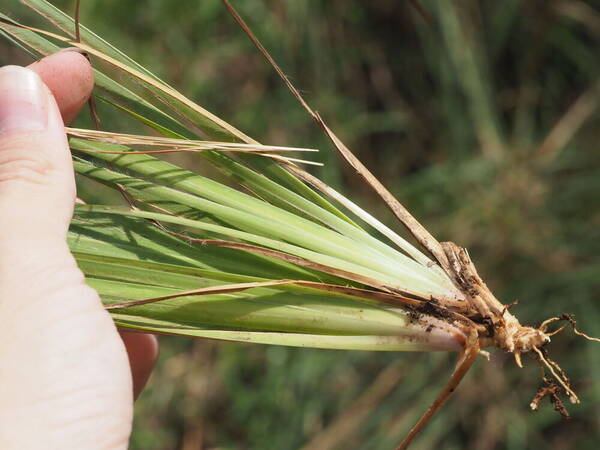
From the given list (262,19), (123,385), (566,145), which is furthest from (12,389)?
(566,145)

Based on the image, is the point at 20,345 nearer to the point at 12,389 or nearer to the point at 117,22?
the point at 12,389

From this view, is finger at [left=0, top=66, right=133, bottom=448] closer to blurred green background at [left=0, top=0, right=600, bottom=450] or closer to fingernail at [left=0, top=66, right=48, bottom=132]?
fingernail at [left=0, top=66, right=48, bottom=132]

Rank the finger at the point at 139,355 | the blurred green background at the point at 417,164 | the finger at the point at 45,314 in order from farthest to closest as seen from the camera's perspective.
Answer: the blurred green background at the point at 417,164
the finger at the point at 139,355
the finger at the point at 45,314

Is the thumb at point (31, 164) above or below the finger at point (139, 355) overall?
above

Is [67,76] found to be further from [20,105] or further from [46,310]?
[46,310]

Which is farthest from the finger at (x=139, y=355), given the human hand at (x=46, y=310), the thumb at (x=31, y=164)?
the thumb at (x=31, y=164)

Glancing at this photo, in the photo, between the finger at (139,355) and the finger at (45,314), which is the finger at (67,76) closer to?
the finger at (45,314)
